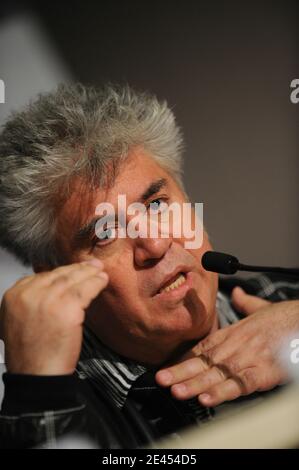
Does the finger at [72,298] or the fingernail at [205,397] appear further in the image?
the fingernail at [205,397]

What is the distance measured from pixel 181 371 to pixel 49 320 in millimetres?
280

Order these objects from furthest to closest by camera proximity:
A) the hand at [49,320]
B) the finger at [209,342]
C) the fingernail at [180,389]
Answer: the finger at [209,342], the fingernail at [180,389], the hand at [49,320]

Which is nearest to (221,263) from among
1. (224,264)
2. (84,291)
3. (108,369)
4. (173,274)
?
(224,264)

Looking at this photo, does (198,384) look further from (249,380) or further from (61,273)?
(61,273)

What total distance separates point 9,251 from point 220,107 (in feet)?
2.42

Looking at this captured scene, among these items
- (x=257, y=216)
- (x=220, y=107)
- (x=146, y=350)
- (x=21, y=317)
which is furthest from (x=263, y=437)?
(x=220, y=107)

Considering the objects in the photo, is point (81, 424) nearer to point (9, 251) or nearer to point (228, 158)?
point (9, 251)

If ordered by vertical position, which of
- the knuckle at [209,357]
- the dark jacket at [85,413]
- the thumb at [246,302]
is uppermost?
the thumb at [246,302]

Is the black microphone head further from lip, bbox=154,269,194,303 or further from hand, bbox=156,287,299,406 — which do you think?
hand, bbox=156,287,299,406

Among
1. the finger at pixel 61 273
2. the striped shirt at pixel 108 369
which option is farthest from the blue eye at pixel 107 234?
the striped shirt at pixel 108 369

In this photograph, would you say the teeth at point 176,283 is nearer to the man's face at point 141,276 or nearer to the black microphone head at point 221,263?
the man's face at point 141,276

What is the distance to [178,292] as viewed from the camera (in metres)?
0.87

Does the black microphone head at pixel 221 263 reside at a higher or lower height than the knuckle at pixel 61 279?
higher

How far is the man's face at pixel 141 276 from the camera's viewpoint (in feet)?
2.80
